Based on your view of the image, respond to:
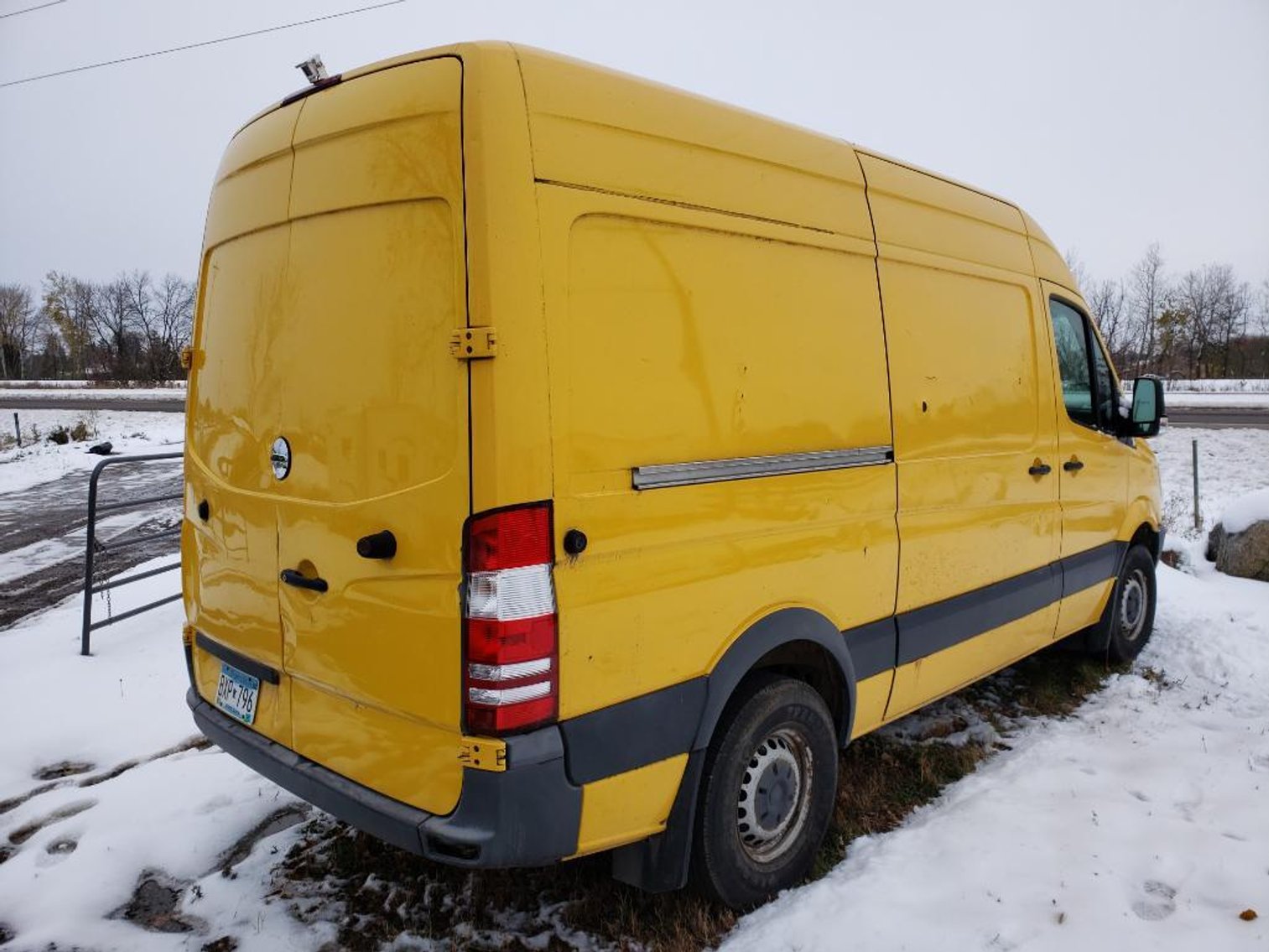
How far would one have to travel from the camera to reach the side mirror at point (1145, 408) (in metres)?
4.51

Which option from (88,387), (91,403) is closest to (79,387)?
(88,387)

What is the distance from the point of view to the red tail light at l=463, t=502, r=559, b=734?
6.63ft

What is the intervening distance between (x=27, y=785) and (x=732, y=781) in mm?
3352

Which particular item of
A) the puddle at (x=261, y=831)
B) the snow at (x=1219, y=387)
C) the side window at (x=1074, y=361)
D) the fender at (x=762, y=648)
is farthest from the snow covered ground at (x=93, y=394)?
the snow at (x=1219, y=387)

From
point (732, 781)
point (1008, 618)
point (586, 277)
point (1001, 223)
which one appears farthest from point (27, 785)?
point (1001, 223)

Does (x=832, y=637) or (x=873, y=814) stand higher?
(x=832, y=637)

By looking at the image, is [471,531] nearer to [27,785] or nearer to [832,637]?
[832,637]

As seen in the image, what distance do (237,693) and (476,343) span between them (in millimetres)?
1678

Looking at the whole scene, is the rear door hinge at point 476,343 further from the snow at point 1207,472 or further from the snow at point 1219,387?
the snow at point 1219,387

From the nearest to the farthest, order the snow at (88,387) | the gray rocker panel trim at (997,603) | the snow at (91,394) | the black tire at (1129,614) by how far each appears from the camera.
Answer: the gray rocker panel trim at (997,603), the black tire at (1129,614), the snow at (91,394), the snow at (88,387)

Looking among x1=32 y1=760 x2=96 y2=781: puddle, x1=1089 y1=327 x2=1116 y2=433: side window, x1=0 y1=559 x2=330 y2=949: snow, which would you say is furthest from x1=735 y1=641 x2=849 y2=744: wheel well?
x1=32 y1=760 x2=96 y2=781: puddle

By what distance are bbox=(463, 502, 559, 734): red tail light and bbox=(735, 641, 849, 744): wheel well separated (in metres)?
→ 0.85

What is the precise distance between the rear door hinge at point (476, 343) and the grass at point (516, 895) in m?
1.86

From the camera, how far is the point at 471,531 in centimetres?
203
